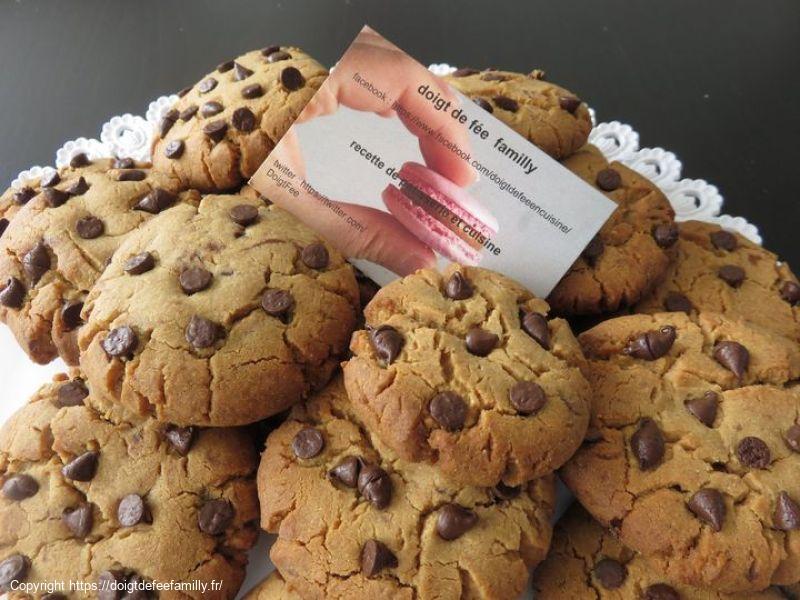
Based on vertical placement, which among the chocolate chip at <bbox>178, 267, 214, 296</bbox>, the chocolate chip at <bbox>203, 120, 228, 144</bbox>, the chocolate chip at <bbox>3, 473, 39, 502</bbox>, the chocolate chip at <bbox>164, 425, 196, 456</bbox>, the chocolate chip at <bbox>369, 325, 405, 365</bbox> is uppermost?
the chocolate chip at <bbox>369, 325, 405, 365</bbox>

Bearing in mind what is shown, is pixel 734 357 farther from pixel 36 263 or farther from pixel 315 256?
pixel 36 263

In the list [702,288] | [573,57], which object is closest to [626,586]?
[702,288]

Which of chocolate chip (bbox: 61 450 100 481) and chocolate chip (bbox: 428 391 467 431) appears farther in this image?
chocolate chip (bbox: 61 450 100 481)

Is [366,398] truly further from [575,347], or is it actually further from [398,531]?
[575,347]

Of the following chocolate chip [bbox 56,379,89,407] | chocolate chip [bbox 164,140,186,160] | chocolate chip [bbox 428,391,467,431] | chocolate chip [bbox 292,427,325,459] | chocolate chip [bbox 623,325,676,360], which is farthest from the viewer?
chocolate chip [bbox 164,140,186,160]

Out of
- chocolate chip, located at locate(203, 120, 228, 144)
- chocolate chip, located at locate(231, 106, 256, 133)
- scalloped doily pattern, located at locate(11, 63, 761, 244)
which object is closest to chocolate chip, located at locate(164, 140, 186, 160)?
chocolate chip, located at locate(203, 120, 228, 144)

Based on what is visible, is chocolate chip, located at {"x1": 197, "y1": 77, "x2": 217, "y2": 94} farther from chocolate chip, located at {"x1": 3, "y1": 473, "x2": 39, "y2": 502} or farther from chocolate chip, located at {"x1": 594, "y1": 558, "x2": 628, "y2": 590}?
chocolate chip, located at {"x1": 594, "y1": 558, "x2": 628, "y2": 590}

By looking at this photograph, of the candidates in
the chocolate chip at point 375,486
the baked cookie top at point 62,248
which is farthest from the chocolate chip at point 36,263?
the chocolate chip at point 375,486
